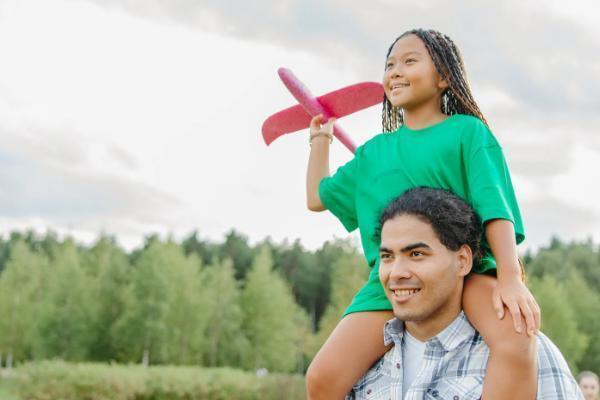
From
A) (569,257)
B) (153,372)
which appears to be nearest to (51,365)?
(153,372)

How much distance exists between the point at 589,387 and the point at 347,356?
22.3 ft

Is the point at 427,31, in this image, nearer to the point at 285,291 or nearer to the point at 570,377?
the point at 570,377

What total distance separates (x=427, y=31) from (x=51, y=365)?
19.6m

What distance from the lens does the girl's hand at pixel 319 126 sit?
384cm

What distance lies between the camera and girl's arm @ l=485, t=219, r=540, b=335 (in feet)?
8.75

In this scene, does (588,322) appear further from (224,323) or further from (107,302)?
(107,302)

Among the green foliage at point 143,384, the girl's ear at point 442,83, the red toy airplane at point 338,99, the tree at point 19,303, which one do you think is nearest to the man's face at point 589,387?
the red toy airplane at point 338,99

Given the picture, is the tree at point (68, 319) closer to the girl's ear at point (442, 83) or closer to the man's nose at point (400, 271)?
the girl's ear at point (442, 83)

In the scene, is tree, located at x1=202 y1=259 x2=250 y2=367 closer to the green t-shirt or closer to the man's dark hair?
the green t-shirt

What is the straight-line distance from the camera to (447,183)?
296 centimetres

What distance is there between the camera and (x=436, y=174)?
2.95m

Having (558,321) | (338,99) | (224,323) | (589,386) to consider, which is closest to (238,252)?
(224,323)

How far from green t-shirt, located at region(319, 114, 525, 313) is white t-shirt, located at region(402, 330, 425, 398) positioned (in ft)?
0.45

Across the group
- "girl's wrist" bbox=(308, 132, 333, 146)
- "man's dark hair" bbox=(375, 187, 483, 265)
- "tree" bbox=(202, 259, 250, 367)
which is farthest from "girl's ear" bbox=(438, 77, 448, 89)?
"tree" bbox=(202, 259, 250, 367)
